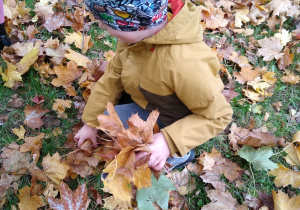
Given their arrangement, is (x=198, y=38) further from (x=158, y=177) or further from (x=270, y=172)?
(x=270, y=172)

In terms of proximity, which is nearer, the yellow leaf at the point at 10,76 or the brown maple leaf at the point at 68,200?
the brown maple leaf at the point at 68,200

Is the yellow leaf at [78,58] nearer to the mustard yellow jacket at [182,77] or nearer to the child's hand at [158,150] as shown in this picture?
the mustard yellow jacket at [182,77]

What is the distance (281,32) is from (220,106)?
1.82 meters

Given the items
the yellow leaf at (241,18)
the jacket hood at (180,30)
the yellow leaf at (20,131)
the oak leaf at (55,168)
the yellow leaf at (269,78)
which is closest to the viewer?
the jacket hood at (180,30)

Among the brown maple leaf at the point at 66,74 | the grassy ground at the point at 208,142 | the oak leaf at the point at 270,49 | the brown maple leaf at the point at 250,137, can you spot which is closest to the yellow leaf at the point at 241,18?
the oak leaf at the point at 270,49

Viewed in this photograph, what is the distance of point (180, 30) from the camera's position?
116cm

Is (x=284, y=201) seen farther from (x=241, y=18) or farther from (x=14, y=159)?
(x=241, y=18)

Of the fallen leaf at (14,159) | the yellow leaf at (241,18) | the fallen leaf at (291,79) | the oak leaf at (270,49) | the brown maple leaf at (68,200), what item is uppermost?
the yellow leaf at (241,18)

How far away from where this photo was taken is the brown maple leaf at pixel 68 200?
1.37 meters

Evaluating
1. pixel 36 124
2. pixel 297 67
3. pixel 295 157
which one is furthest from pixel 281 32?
pixel 36 124

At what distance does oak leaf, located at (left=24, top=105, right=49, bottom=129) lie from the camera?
185cm

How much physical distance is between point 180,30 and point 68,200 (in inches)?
41.9

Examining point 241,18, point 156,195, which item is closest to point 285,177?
point 156,195

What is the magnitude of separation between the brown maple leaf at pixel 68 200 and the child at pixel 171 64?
45 centimetres
